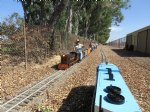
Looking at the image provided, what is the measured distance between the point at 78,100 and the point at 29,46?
938 cm

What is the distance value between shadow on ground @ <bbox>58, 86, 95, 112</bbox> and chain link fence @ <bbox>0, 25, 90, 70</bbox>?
5.63 meters

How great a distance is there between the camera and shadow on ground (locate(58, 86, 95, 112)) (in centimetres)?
855

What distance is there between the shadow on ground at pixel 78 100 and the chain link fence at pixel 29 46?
18.5 ft

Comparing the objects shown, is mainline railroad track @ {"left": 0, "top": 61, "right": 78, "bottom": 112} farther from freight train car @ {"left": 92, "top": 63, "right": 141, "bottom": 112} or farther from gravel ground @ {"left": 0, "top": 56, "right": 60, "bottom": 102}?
freight train car @ {"left": 92, "top": 63, "right": 141, "bottom": 112}

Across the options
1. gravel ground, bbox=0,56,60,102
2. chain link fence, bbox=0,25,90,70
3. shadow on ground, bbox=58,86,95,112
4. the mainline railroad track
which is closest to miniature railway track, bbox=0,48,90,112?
the mainline railroad track

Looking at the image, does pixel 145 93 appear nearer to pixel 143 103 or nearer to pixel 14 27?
pixel 143 103

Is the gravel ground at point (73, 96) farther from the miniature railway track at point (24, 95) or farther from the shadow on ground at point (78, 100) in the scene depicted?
the miniature railway track at point (24, 95)

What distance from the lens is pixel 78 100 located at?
377 inches

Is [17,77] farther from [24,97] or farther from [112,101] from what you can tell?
[112,101]

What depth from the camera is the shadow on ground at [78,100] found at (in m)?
8.55

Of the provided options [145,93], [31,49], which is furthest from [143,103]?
[31,49]

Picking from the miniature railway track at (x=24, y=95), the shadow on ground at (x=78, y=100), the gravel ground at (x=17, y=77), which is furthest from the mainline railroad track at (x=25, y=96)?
the shadow on ground at (x=78, y=100)

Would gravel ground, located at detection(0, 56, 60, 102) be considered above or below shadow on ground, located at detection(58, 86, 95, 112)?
above

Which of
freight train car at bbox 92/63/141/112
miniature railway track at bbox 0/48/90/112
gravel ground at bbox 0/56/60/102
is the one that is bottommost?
miniature railway track at bbox 0/48/90/112
